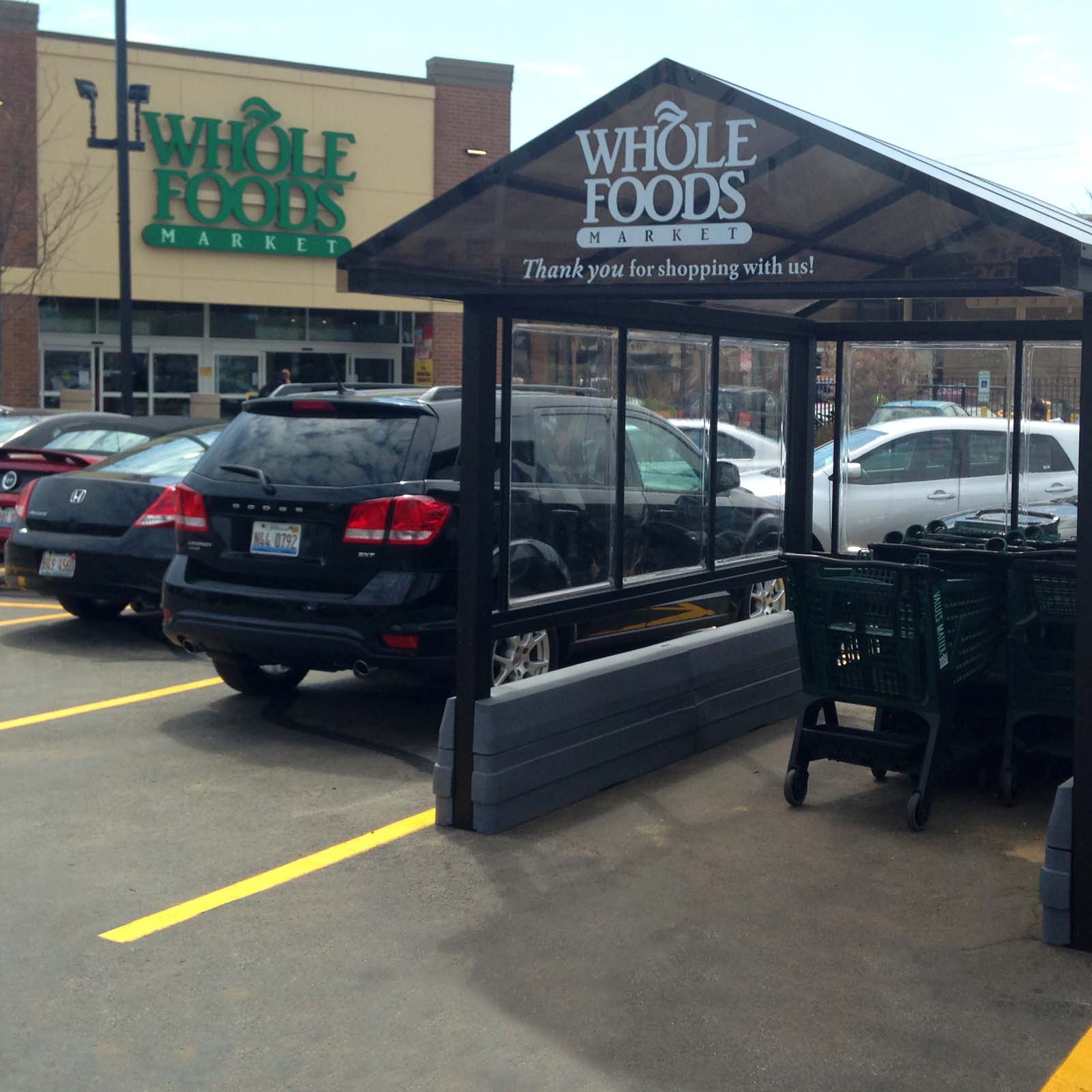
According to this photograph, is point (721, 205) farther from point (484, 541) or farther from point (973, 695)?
point (973, 695)

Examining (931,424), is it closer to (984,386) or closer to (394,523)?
(984,386)

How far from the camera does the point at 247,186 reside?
30953 mm

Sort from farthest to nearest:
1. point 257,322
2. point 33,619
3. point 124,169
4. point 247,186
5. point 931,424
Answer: point 257,322 < point 247,186 < point 124,169 < point 33,619 < point 931,424

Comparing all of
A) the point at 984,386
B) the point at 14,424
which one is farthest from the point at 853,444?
the point at 14,424

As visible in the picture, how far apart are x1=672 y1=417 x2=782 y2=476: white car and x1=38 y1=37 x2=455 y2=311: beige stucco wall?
23587 mm

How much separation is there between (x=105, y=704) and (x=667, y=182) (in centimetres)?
472

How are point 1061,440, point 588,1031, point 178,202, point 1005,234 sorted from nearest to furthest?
1. point 588,1031
2. point 1005,234
3. point 1061,440
4. point 178,202

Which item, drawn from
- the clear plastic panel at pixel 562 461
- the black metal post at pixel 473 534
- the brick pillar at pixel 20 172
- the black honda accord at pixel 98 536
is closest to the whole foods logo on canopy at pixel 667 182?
the black metal post at pixel 473 534

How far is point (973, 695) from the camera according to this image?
666 centimetres

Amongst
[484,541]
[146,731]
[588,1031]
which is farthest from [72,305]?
[588,1031]

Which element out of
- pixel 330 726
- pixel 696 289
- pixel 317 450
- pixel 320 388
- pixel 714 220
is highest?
pixel 714 220

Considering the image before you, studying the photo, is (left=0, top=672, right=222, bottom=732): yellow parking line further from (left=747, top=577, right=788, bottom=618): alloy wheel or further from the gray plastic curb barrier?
(left=747, top=577, right=788, bottom=618): alloy wheel

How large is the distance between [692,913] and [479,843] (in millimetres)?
1055

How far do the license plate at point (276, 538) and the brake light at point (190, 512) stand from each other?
33 cm
